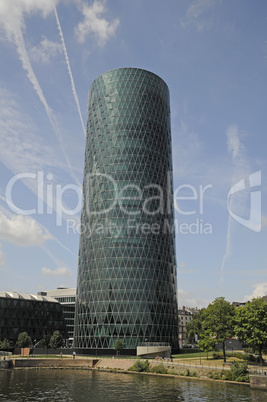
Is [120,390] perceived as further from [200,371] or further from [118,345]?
[118,345]

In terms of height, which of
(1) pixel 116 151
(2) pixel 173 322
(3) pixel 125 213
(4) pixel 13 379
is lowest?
(4) pixel 13 379

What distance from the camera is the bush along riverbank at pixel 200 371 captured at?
6231 cm

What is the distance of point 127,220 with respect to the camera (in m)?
125

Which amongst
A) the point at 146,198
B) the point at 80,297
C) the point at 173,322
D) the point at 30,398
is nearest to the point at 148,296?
the point at 173,322

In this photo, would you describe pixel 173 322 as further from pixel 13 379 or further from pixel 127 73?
pixel 127 73

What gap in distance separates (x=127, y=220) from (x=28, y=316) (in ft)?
199

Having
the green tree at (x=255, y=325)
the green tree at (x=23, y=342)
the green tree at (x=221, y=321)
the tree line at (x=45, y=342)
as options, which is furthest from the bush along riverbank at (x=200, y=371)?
the green tree at (x=23, y=342)

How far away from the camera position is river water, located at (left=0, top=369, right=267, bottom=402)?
4934cm

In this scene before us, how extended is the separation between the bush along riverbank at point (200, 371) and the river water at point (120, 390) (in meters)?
2.49

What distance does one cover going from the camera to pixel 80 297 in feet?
416

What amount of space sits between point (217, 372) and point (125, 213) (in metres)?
67.4

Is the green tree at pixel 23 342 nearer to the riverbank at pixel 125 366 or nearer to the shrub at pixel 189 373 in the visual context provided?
the riverbank at pixel 125 366

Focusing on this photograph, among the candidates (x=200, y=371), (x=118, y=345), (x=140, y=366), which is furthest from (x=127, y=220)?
(x=200, y=371)

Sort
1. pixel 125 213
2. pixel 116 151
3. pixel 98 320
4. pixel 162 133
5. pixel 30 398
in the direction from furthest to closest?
pixel 162 133 → pixel 116 151 → pixel 125 213 → pixel 98 320 → pixel 30 398
